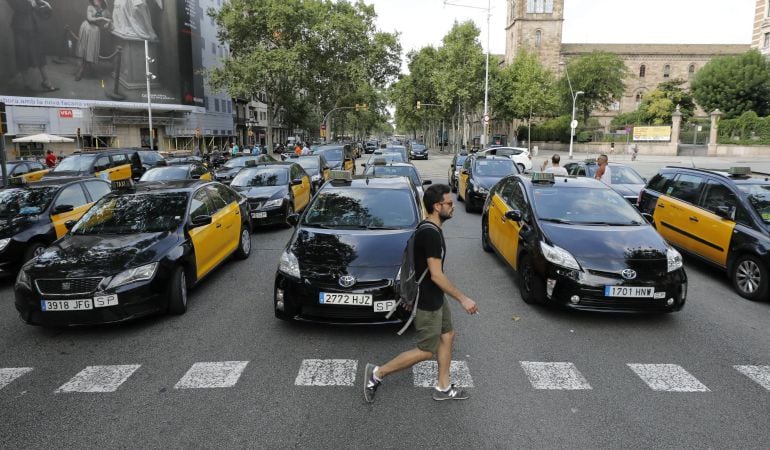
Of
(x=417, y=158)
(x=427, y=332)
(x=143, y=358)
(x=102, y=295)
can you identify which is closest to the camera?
(x=427, y=332)

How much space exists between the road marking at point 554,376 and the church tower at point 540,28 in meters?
90.1

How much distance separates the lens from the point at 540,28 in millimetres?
88812

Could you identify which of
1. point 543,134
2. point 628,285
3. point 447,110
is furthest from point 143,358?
point 543,134

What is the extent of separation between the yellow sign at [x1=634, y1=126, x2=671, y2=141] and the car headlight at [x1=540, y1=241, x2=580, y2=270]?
1963 inches

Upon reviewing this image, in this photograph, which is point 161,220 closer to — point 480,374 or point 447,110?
point 480,374

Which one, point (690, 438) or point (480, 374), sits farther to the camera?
point (480, 374)

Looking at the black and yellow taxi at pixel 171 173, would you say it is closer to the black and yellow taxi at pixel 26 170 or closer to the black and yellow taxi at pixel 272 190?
the black and yellow taxi at pixel 272 190

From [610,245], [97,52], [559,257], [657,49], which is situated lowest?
[559,257]

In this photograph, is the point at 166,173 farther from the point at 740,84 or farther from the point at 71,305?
the point at 740,84

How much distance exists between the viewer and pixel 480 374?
470 centimetres

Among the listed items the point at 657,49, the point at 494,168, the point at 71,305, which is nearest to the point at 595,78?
the point at 657,49

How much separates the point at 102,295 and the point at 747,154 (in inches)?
2049

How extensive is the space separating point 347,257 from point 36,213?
19.1 feet

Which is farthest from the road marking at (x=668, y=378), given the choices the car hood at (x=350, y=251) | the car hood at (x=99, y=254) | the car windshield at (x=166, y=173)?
the car windshield at (x=166, y=173)
